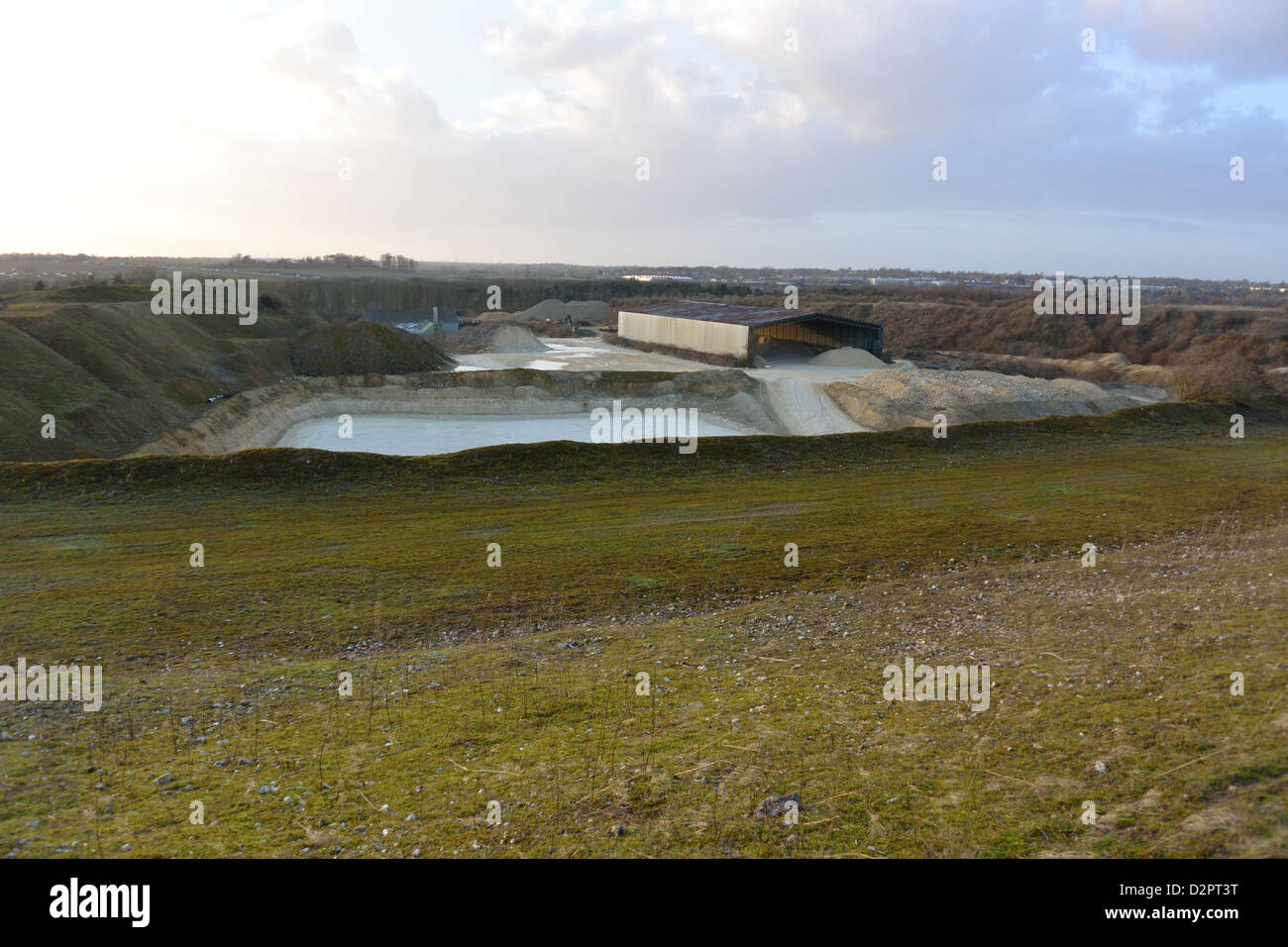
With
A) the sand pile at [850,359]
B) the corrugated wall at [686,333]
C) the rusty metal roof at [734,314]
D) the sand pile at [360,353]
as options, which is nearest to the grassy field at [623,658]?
the sand pile at [360,353]

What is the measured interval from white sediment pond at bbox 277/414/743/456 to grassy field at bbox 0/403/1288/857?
16685 mm

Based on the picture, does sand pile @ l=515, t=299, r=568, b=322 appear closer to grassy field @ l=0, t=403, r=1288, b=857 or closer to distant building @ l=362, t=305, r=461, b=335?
distant building @ l=362, t=305, r=461, b=335

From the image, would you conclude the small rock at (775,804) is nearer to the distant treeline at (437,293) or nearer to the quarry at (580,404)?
the quarry at (580,404)

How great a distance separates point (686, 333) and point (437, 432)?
35167 mm

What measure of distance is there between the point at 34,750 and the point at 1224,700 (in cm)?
1371

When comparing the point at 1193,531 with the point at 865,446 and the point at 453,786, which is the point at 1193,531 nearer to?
the point at 865,446

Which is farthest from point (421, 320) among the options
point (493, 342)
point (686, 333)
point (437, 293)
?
point (437, 293)

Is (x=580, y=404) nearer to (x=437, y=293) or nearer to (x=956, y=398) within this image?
(x=956, y=398)

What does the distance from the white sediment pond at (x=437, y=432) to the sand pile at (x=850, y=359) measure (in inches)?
811

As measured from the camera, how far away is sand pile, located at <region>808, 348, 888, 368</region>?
222 ft

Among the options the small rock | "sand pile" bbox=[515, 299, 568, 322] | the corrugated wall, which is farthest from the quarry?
"sand pile" bbox=[515, 299, 568, 322]

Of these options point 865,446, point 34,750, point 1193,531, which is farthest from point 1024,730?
point 865,446

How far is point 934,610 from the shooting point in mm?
15000

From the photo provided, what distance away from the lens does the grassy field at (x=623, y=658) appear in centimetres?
751
